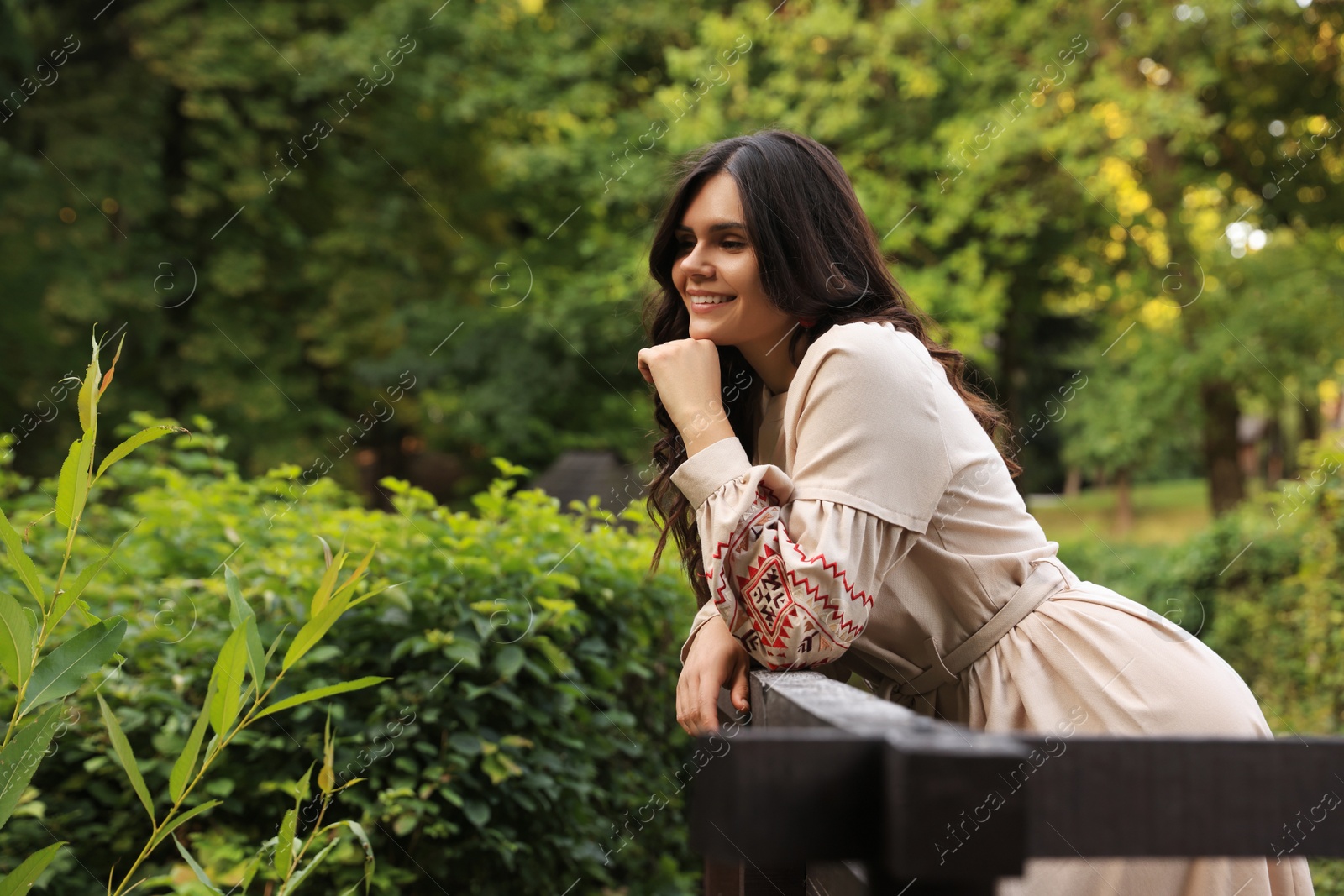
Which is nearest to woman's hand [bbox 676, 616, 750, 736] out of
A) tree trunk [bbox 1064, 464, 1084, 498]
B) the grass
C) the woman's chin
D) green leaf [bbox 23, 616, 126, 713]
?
the woman's chin

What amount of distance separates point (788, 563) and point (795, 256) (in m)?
0.63

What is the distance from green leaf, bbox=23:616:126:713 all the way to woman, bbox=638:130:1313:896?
0.87 metres

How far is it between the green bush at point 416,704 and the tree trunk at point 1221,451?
40.5ft

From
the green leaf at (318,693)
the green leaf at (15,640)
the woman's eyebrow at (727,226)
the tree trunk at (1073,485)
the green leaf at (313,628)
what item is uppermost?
the green leaf at (15,640)

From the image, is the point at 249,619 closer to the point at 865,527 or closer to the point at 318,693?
the point at 318,693

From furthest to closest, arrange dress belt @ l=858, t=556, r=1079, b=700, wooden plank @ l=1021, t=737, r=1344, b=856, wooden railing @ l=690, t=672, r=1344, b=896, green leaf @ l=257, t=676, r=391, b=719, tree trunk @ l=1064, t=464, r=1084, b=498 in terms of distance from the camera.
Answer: tree trunk @ l=1064, t=464, r=1084, b=498 → dress belt @ l=858, t=556, r=1079, b=700 → green leaf @ l=257, t=676, r=391, b=719 → wooden plank @ l=1021, t=737, r=1344, b=856 → wooden railing @ l=690, t=672, r=1344, b=896

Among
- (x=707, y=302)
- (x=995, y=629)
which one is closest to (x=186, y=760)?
(x=707, y=302)

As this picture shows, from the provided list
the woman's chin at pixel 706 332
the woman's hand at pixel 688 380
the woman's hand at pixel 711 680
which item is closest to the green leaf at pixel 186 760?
the woman's hand at pixel 711 680

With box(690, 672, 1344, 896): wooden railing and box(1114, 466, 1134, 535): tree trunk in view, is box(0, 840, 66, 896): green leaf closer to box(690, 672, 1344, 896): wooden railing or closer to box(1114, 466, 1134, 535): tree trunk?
box(690, 672, 1344, 896): wooden railing

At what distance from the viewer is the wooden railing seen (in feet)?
2.59

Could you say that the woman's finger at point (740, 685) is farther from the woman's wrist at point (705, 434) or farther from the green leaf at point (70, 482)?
the green leaf at point (70, 482)

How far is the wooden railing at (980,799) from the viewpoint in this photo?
31.1 inches

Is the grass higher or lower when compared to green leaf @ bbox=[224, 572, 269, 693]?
lower

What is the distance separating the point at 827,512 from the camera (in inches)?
62.6
